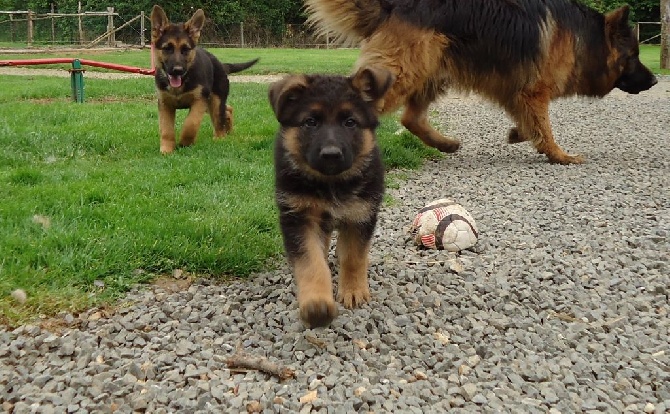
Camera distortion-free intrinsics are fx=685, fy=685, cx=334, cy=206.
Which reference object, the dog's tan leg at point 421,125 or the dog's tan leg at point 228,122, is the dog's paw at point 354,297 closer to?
the dog's tan leg at point 421,125

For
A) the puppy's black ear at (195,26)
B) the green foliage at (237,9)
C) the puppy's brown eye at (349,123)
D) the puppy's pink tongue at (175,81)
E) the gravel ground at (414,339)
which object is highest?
the green foliage at (237,9)

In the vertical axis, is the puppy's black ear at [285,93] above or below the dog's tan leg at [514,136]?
above

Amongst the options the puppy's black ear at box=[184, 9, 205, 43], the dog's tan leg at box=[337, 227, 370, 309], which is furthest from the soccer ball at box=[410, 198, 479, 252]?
the puppy's black ear at box=[184, 9, 205, 43]

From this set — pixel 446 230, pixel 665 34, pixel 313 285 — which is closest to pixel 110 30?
pixel 665 34

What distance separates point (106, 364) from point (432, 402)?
1500 millimetres

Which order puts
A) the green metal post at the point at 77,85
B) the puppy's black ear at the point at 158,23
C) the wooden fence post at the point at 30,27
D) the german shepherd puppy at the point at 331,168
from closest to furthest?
the german shepherd puppy at the point at 331,168 < the puppy's black ear at the point at 158,23 < the green metal post at the point at 77,85 < the wooden fence post at the point at 30,27

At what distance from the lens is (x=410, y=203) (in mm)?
6520

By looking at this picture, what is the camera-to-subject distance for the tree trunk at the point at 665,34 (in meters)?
22.3

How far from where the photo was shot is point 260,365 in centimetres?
319

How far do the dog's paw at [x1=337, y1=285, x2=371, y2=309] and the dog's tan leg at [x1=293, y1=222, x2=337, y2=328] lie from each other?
352 millimetres

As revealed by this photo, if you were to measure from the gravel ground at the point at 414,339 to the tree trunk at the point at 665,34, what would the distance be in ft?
64.1

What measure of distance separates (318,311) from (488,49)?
18.0 ft

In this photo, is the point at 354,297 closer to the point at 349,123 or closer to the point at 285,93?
the point at 349,123

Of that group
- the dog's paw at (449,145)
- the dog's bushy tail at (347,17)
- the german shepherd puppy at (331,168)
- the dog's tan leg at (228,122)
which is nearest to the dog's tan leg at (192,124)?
the dog's tan leg at (228,122)
